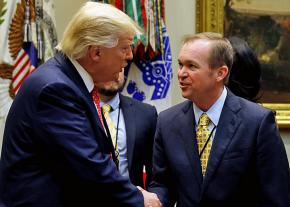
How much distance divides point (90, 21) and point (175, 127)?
2.34 ft

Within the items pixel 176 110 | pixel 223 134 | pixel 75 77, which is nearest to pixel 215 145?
pixel 223 134

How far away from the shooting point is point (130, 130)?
281 centimetres

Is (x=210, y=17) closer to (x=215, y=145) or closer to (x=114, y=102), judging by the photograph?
(x=114, y=102)

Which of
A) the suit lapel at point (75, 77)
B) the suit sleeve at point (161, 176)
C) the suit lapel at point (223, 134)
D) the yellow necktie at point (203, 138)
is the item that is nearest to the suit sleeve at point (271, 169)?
the suit lapel at point (223, 134)

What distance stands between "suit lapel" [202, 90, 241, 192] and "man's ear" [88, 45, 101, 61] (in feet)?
2.15

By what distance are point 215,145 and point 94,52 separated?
27.0 inches

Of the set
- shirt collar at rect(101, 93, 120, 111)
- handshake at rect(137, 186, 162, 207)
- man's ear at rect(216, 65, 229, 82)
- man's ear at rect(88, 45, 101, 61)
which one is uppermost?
man's ear at rect(88, 45, 101, 61)

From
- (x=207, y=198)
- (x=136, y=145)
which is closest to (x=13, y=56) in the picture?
(x=136, y=145)

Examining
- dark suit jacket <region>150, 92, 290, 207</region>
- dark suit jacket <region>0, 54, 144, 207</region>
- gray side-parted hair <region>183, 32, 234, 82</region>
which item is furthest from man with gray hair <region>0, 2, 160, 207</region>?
gray side-parted hair <region>183, 32, 234, 82</region>

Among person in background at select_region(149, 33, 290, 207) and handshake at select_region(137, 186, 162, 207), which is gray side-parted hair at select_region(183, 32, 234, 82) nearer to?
person in background at select_region(149, 33, 290, 207)

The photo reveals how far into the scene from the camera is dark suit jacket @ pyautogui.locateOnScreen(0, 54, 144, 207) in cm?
196

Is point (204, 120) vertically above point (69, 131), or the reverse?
point (69, 131)

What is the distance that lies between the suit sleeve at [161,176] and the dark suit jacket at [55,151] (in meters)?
0.41

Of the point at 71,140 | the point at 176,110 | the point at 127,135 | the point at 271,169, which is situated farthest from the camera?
the point at 127,135
